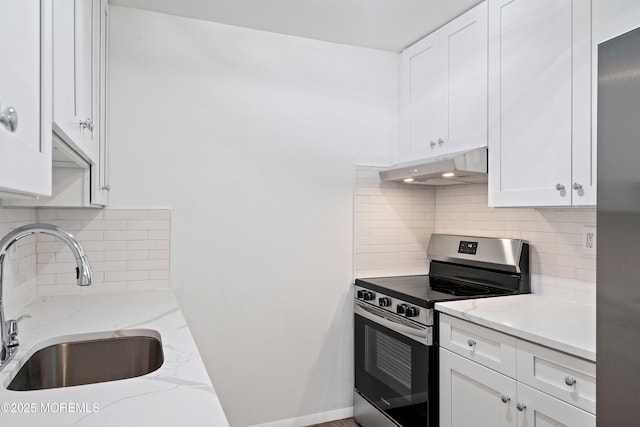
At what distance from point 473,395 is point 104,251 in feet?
6.62

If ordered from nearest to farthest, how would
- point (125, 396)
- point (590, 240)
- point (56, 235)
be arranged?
point (125, 396) → point (56, 235) → point (590, 240)

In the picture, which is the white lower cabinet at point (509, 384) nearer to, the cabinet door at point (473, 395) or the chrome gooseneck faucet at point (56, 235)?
the cabinet door at point (473, 395)

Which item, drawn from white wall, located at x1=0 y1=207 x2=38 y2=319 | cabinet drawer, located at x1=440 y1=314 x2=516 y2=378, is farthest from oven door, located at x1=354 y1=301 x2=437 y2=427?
white wall, located at x1=0 y1=207 x2=38 y2=319

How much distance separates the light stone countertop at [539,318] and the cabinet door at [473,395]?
21 centimetres

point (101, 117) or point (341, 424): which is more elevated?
point (101, 117)

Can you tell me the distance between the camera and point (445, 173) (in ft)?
7.71

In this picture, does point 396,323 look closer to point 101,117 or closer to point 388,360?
point 388,360

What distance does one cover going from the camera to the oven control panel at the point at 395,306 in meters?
2.21

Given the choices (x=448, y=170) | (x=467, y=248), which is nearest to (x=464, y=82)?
(x=448, y=170)

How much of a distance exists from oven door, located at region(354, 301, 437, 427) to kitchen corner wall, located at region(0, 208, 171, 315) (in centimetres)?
127

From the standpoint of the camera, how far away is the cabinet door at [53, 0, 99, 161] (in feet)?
3.21

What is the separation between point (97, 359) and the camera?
1629 mm

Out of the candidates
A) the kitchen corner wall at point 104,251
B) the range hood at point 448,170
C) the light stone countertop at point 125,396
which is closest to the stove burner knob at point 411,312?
the range hood at point 448,170

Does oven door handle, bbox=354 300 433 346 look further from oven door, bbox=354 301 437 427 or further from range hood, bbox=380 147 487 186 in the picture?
range hood, bbox=380 147 487 186
